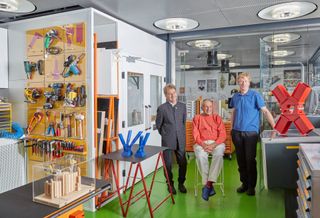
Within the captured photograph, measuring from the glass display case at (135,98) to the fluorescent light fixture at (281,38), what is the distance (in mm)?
2359

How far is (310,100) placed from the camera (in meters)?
4.09

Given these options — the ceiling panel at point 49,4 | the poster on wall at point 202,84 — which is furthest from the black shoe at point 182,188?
the poster on wall at point 202,84

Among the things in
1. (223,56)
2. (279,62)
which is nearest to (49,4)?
(279,62)

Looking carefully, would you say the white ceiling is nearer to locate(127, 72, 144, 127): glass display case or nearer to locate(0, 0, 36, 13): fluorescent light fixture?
locate(0, 0, 36, 13): fluorescent light fixture

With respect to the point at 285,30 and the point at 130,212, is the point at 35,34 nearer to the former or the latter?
the point at 130,212

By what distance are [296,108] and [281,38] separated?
2.32 metres

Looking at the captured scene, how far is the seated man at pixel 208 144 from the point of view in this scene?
3.50 m

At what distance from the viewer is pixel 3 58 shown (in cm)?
372

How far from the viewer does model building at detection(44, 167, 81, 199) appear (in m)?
1.71

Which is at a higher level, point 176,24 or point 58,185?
point 176,24

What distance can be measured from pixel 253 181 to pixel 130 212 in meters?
1.67

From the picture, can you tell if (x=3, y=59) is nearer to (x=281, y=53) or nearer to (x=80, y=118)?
(x=80, y=118)

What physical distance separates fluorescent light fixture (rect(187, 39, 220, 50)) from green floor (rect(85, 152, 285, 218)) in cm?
295

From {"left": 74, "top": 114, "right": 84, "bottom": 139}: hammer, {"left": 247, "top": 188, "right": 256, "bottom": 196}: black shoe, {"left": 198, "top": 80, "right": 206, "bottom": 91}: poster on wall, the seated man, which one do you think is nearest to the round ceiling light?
the seated man
